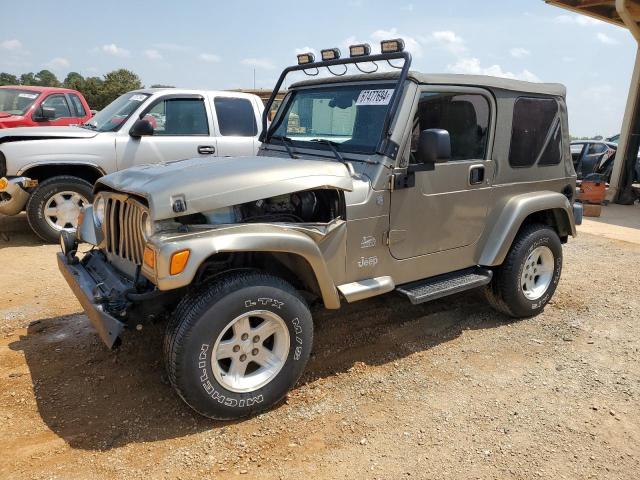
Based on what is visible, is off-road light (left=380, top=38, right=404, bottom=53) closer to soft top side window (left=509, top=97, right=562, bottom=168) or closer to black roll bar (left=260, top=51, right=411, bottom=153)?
black roll bar (left=260, top=51, right=411, bottom=153)

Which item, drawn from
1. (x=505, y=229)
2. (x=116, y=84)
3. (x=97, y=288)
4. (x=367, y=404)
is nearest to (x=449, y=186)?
(x=505, y=229)

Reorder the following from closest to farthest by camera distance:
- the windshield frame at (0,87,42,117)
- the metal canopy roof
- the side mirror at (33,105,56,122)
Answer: the side mirror at (33,105,56,122) → the windshield frame at (0,87,42,117) → the metal canopy roof

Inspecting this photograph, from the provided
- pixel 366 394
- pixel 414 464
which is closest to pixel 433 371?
pixel 366 394

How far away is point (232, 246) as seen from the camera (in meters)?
2.70

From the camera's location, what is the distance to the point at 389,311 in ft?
15.0

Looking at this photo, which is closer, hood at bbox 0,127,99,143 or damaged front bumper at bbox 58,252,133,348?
damaged front bumper at bbox 58,252,133,348

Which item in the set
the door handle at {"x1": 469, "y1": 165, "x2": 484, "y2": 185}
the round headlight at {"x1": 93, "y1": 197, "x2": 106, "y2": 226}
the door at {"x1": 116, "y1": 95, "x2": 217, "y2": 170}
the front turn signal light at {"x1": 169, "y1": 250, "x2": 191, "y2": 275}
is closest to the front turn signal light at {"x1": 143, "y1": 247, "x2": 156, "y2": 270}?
the front turn signal light at {"x1": 169, "y1": 250, "x2": 191, "y2": 275}

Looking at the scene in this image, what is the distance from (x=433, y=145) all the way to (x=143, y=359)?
245cm

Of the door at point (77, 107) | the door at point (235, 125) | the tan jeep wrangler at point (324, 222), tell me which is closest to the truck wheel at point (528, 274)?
the tan jeep wrangler at point (324, 222)

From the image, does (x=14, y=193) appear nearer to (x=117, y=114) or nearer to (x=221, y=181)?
(x=117, y=114)

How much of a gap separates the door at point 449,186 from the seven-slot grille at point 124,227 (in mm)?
1610

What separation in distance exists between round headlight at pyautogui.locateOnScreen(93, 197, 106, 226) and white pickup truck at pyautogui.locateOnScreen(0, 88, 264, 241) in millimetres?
3093

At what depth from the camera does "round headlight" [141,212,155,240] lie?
276 centimetres

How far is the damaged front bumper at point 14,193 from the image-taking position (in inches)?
240
